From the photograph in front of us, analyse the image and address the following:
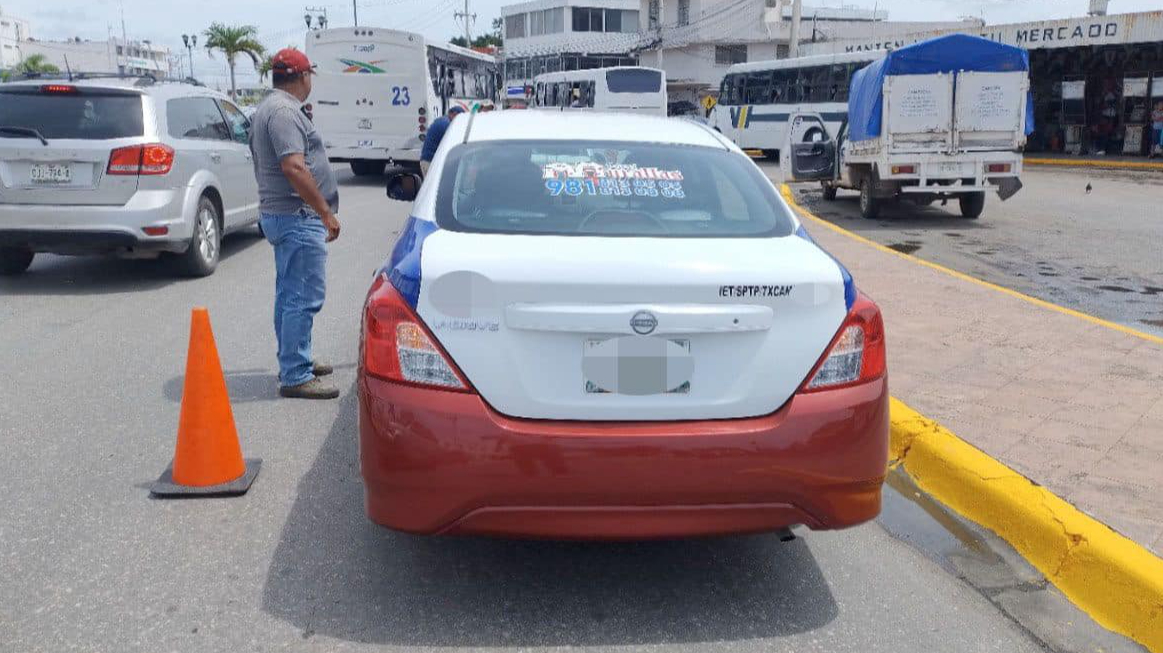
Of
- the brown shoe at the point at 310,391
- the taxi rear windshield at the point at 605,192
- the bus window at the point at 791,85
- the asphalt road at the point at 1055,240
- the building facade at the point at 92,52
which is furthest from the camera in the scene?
the building facade at the point at 92,52

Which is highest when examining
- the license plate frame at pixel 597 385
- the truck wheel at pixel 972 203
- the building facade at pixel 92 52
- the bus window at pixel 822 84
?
the building facade at pixel 92 52

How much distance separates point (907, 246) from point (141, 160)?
900 cm

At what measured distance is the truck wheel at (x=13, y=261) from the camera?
891cm

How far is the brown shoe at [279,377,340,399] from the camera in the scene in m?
5.54

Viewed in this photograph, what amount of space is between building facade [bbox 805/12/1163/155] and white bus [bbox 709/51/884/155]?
393 cm

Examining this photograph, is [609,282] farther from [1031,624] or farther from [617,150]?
[1031,624]

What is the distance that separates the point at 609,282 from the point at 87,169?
6.71 meters

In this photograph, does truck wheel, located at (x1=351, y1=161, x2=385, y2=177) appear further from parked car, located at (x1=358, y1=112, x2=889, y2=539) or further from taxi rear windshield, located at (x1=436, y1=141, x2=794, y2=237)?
parked car, located at (x1=358, y1=112, x2=889, y2=539)

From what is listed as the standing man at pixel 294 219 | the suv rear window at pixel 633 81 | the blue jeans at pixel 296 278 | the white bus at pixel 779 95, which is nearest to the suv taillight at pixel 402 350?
the standing man at pixel 294 219

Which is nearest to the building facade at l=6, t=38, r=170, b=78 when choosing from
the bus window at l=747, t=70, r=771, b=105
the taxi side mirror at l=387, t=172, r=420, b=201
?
the bus window at l=747, t=70, r=771, b=105

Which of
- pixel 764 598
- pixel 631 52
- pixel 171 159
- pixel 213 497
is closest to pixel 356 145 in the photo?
pixel 171 159

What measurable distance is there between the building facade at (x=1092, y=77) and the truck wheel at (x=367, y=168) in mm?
17490

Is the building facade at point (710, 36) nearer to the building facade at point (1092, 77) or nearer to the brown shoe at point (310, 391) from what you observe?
the building facade at point (1092, 77)

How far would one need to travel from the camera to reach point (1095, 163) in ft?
92.3
